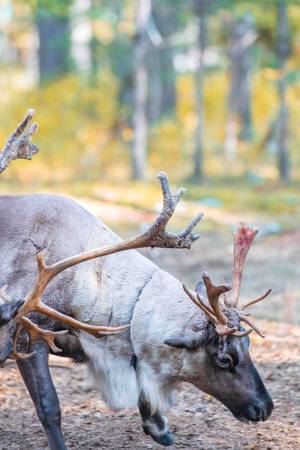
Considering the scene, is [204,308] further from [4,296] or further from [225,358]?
[4,296]

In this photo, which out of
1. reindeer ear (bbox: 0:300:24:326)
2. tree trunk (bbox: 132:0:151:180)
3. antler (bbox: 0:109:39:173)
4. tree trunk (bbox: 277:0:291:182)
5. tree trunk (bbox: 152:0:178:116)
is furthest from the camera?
tree trunk (bbox: 152:0:178:116)

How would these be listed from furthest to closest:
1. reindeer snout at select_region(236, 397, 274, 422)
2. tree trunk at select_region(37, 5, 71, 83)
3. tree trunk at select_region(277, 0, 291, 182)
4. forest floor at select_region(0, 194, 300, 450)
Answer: tree trunk at select_region(37, 5, 71, 83), tree trunk at select_region(277, 0, 291, 182), forest floor at select_region(0, 194, 300, 450), reindeer snout at select_region(236, 397, 274, 422)

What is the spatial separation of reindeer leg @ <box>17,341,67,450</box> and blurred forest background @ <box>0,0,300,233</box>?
31.8 feet

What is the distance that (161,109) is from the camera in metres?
32.5

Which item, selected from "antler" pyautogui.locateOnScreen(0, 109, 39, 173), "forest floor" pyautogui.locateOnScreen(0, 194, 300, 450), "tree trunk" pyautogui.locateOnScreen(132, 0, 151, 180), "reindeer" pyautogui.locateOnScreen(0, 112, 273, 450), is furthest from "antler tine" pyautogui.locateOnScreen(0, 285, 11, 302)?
"tree trunk" pyautogui.locateOnScreen(132, 0, 151, 180)

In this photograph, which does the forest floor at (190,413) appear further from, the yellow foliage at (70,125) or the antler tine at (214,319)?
the yellow foliage at (70,125)

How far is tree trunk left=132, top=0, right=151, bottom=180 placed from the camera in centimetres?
1970

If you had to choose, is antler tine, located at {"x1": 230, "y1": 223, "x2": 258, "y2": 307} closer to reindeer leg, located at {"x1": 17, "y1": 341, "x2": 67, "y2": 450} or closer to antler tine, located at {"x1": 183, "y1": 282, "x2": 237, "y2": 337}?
antler tine, located at {"x1": 183, "y1": 282, "x2": 237, "y2": 337}

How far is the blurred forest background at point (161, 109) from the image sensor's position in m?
19.6

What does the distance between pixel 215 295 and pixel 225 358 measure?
396mm

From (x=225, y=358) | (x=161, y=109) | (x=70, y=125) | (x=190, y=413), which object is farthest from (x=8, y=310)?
(x=161, y=109)

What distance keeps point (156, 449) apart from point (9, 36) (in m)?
43.7

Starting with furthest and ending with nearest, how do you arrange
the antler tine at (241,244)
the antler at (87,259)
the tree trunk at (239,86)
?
1. the tree trunk at (239,86)
2. the antler tine at (241,244)
3. the antler at (87,259)

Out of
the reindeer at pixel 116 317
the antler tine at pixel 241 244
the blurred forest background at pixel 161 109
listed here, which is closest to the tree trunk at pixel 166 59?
the blurred forest background at pixel 161 109
